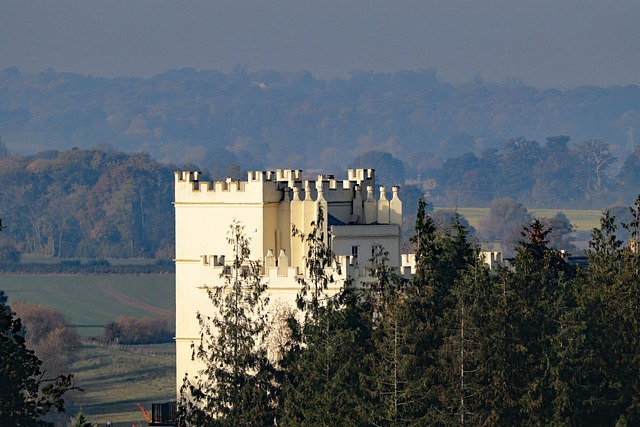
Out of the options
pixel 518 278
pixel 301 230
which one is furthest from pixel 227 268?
pixel 518 278

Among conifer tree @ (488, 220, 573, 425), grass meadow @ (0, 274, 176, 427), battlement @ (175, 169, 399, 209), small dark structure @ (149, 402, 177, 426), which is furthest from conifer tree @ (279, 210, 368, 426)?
grass meadow @ (0, 274, 176, 427)

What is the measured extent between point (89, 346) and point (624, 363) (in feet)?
211

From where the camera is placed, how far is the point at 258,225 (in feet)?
151

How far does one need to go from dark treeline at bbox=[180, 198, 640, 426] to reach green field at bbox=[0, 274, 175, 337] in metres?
68.3

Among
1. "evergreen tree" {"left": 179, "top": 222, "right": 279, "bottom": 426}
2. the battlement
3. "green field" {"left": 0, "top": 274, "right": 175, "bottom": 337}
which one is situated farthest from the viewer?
"green field" {"left": 0, "top": 274, "right": 175, "bottom": 337}

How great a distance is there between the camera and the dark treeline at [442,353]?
36031 mm

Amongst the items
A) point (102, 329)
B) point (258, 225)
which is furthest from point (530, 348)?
point (102, 329)

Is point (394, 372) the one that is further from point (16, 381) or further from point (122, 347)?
point (122, 347)

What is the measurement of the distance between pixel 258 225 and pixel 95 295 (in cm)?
8632

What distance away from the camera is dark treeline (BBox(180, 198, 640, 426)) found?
36.0 meters

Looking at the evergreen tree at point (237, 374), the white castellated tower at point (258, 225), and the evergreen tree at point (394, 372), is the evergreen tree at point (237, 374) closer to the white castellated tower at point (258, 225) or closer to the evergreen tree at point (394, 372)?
the evergreen tree at point (394, 372)

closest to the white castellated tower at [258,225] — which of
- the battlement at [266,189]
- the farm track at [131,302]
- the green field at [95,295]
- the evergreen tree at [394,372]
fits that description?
the battlement at [266,189]

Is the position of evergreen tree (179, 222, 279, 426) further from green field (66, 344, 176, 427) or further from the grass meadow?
the grass meadow

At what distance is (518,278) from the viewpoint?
38.8m
